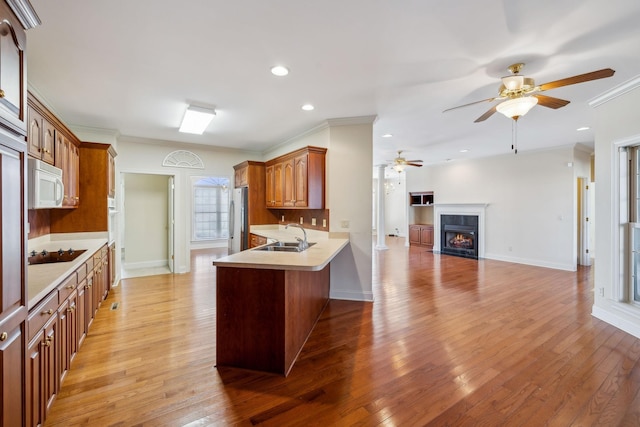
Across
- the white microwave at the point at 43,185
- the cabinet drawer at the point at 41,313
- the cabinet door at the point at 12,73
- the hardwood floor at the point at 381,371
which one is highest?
the cabinet door at the point at 12,73

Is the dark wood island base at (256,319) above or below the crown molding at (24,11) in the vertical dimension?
below

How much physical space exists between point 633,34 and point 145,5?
3.56 meters

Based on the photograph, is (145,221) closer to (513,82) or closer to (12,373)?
(12,373)

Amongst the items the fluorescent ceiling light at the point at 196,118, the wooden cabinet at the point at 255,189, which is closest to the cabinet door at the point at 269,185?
the wooden cabinet at the point at 255,189

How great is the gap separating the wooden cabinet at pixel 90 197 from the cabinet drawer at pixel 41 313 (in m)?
2.53

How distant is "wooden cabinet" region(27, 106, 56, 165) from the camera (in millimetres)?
2494

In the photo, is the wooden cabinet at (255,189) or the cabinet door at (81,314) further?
the wooden cabinet at (255,189)

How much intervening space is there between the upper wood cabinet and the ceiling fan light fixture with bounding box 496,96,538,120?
2334mm

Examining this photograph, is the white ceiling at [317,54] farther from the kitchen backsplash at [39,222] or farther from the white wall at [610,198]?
the kitchen backsplash at [39,222]

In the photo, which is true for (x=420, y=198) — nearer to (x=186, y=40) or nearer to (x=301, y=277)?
(x=301, y=277)

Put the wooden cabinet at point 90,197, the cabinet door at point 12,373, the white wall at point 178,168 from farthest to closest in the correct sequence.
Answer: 1. the white wall at point 178,168
2. the wooden cabinet at point 90,197
3. the cabinet door at point 12,373

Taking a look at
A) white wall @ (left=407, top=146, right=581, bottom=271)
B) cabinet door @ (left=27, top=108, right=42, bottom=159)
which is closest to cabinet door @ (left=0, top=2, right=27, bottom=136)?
cabinet door @ (left=27, top=108, right=42, bottom=159)

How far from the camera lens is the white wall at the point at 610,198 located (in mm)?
3043

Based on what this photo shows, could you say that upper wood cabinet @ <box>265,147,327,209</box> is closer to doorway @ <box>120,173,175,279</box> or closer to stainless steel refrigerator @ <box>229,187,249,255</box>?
stainless steel refrigerator @ <box>229,187,249,255</box>
